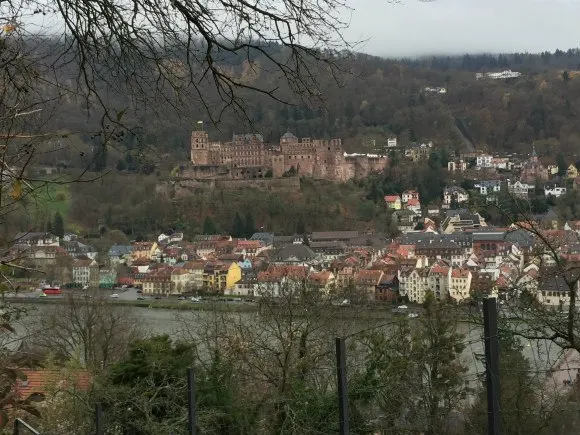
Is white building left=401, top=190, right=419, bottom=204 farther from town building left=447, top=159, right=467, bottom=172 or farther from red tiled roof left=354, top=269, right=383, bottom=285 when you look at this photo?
red tiled roof left=354, top=269, right=383, bottom=285

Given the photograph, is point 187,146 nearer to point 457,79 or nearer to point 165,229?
point 165,229

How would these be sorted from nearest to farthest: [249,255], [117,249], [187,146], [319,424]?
[319,424] → [249,255] → [117,249] → [187,146]

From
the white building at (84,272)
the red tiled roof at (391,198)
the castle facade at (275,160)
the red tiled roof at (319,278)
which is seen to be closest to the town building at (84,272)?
the white building at (84,272)

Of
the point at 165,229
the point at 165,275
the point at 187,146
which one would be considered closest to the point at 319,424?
the point at 165,275

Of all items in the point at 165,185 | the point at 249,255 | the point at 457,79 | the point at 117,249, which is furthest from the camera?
the point at 457,79

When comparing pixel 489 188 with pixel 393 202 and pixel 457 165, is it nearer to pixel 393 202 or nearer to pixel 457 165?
pixel 393 202
